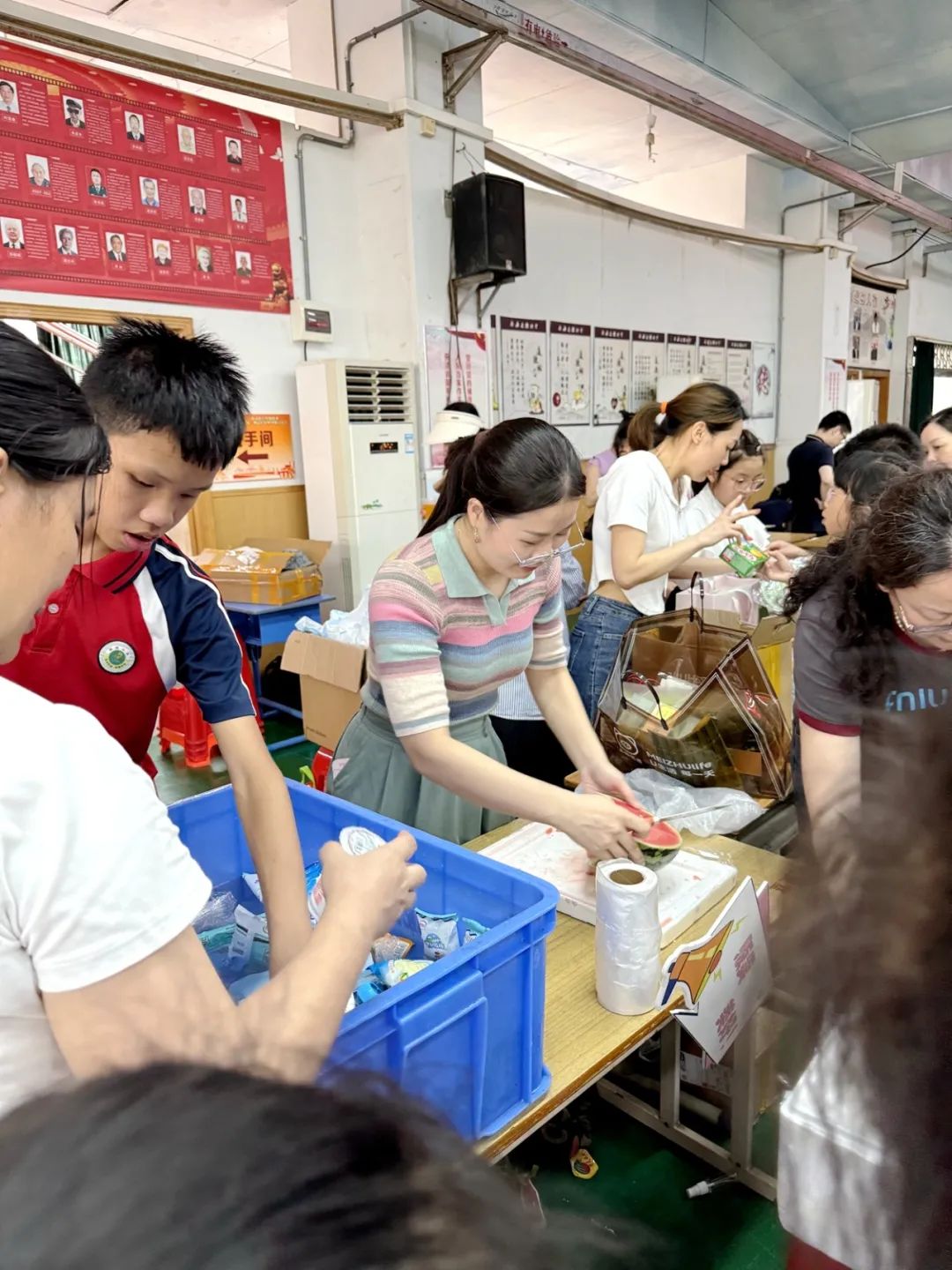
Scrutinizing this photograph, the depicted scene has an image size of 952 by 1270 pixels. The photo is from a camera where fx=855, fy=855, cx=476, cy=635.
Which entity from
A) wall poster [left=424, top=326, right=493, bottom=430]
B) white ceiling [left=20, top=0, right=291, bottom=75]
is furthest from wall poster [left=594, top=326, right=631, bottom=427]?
white ceiling [left=20, top=0, right=291, bottom=75]

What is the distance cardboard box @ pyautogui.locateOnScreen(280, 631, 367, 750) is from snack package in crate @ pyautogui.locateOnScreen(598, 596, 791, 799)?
3.64ft

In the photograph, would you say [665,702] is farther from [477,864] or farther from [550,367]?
[550,367]

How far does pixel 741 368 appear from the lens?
6.94m

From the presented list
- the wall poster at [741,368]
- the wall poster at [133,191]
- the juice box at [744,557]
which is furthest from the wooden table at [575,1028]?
the wall poster at [741,368]

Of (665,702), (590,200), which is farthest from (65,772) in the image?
(590,200)

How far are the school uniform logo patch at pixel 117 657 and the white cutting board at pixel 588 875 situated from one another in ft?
1.98

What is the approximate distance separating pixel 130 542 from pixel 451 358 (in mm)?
3657

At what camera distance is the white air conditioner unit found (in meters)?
4.12

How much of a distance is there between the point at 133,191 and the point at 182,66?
525 millimetres

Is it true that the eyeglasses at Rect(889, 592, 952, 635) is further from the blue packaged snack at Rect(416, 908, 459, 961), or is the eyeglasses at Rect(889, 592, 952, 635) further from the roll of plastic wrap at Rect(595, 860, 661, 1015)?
the blue packaged snack at Rect(416, 908, 459, 961)

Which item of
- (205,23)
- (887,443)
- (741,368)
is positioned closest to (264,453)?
(205,23)

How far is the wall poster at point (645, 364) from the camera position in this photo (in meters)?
5.97

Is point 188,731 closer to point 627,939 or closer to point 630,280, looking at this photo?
point 627,939

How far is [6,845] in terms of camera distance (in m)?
0.47
